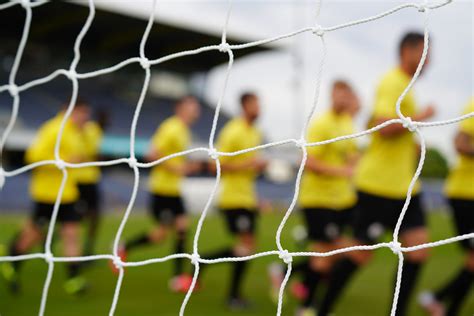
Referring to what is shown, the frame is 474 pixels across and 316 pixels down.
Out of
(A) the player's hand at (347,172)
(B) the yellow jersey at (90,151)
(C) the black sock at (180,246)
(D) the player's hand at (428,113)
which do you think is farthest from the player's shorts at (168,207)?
(D) the player's hand at (428,113)

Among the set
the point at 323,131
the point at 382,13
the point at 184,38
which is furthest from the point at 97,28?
the point at 382,13

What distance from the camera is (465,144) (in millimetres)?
3105

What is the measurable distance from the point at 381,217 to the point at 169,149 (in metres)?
2.11

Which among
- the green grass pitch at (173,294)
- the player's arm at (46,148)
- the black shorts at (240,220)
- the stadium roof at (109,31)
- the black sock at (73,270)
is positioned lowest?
the green grass pitch at (173,294)

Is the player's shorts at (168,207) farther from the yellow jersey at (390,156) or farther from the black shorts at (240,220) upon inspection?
the yellow jersey at (390,156)

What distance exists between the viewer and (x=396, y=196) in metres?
2.78

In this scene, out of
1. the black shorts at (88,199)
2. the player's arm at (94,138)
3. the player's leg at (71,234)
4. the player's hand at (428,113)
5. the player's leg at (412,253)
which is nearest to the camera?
the player's hand at (428,113)

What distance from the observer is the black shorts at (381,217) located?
2.75m

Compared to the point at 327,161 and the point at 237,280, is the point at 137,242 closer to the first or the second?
the point at 237,280

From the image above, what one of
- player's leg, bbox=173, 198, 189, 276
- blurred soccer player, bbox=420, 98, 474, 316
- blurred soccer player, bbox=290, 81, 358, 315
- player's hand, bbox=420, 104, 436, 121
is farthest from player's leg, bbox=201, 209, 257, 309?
player's hand, bbox=420, 104, 436, 121

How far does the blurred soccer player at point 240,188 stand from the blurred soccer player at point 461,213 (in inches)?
46.4

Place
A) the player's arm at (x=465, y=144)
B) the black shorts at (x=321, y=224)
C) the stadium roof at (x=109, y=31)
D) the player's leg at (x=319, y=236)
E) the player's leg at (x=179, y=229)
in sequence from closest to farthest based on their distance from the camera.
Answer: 1. the player's arm at (x=465, y=144)
2. the player's leg at (x=319, y=236)
3. the black shorts at (x=321, y=224)
4. the player's leg at (x=179, y=229)
5. the stadium roof at (x=109, y=31)

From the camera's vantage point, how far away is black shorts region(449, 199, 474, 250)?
3.30 metres

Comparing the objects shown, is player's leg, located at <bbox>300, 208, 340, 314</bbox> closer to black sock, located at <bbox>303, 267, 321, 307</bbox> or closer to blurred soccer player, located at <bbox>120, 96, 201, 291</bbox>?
black sock, located at <bbox>303, 267, 321, 307</bbox>
